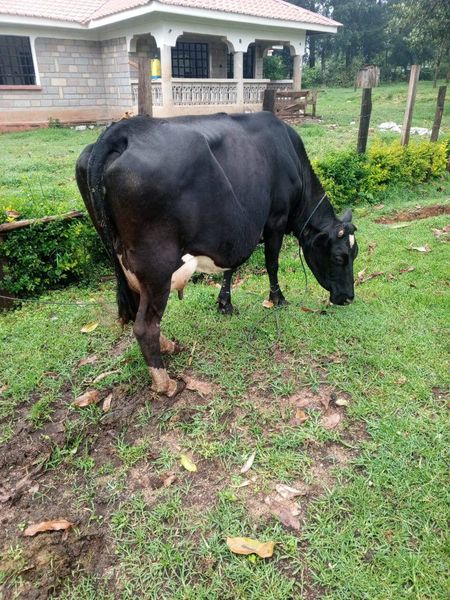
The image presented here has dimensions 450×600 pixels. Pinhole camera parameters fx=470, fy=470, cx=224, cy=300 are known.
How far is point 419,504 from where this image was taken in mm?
2615

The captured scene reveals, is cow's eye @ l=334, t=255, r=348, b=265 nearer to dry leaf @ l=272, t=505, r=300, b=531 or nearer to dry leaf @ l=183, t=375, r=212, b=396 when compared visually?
dry leaf @ l=183, t=375, r=212, b=396

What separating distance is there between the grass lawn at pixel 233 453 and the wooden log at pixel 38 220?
2.80 feet

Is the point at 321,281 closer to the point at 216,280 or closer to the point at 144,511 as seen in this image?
the point at 216,280

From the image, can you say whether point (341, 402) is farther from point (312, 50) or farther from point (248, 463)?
point (312, 50)

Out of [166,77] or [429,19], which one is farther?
[429,19]

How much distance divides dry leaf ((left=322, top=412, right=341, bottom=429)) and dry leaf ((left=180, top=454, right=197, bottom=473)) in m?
0.93

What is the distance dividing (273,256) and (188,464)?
2.32 meters

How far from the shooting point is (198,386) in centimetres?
356

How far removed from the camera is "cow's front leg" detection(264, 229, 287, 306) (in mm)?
4457

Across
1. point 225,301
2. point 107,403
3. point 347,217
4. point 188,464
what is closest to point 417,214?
point 347,217

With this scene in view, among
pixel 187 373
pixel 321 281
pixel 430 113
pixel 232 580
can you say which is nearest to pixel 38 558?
pixel 232 580

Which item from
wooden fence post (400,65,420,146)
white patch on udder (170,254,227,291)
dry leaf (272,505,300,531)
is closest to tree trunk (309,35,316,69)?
wooden fence post (400,65,420,146)

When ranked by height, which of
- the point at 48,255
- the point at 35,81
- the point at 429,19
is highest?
the point at 429,19

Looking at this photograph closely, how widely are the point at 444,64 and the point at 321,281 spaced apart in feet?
124
